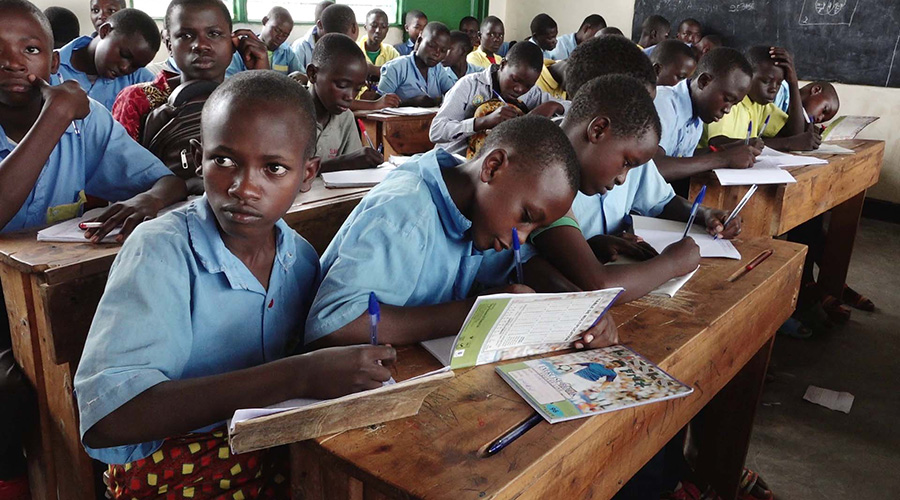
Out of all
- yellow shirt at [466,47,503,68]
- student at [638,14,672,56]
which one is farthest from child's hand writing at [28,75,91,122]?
student at [638,14,672,56]

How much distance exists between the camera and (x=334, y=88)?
8.72 feet

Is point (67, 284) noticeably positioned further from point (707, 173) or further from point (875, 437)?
point (875, 437)

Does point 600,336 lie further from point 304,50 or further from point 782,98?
point 304,50

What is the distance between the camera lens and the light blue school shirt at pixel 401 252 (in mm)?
1113

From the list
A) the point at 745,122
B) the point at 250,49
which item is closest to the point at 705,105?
the point at 745,122

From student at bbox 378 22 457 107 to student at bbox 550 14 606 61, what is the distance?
6.25 feet

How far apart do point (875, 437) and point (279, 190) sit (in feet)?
7.68

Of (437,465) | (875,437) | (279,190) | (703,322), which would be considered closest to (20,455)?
(279,190)

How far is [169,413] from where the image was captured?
93 centimetres

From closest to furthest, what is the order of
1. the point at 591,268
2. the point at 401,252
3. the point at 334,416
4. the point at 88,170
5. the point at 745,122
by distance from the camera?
the point at 334,416, the point at 401,252, the point at 591,268, the point at 88,170, the point at 745,122

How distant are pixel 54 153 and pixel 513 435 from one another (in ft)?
4.83

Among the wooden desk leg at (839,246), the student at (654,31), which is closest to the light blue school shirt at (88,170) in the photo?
the wooden desk leg at (839,246)

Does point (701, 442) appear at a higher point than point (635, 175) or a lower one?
lower

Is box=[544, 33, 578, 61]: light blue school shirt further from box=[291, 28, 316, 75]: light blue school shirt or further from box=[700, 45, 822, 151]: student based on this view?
box=[700, 45, 822, 151]: student
